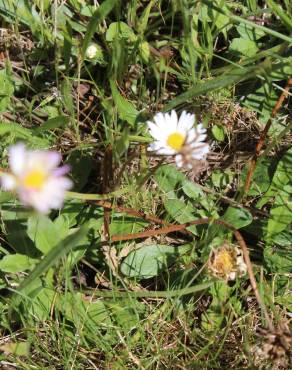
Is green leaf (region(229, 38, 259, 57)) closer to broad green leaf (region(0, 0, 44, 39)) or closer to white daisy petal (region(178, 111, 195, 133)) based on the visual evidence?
white daisy petal (region(178, 111, 195, 133))

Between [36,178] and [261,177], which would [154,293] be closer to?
[261,177]

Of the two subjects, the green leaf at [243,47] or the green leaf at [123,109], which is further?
the green leaf at [243,47]

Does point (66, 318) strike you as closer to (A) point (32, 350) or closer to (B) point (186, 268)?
(A) point (32, 350)

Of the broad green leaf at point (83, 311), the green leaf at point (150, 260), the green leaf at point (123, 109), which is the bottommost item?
the broad green leaf at point (83, 311)

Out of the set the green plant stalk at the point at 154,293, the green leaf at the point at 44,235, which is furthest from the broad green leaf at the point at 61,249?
the green plant stalk at the point at 154,293

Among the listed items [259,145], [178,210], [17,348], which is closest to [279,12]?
[259,145]

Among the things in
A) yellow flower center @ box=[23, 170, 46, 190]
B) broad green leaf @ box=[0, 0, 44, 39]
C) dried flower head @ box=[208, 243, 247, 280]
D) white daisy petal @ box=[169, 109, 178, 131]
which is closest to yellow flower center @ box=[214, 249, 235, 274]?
dried flower head @ box=[208, 243, 247, 280]

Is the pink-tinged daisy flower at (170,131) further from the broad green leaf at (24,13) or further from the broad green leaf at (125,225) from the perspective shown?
the broad green leaf at (24,13)
